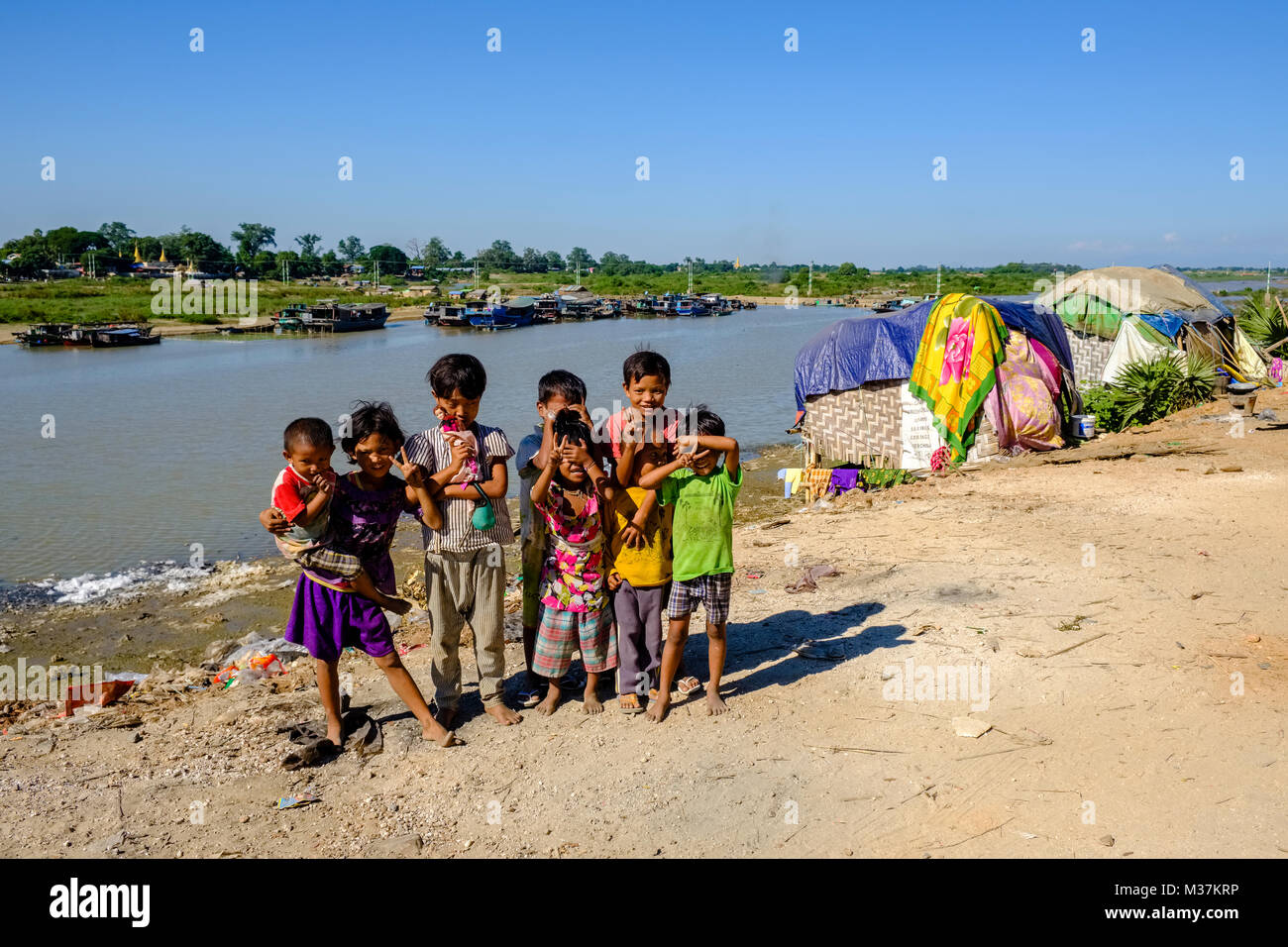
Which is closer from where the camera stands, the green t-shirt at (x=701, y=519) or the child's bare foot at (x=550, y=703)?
the green t-shirt at (x=701, y=519)

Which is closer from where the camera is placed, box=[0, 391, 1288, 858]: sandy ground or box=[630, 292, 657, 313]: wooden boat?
box=[0, 391, 1288, 858]: sandy ground

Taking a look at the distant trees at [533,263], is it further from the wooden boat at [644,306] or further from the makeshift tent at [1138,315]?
the makeshift tent at [1138,315]

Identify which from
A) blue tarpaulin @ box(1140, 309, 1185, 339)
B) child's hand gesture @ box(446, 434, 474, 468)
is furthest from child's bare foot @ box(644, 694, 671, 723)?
blue tarpaulin @ box(1140, 309, 1185, 339)

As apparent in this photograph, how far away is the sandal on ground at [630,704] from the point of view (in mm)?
4016

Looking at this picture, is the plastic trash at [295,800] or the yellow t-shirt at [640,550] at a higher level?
the yellow t-shirt at [640,550]

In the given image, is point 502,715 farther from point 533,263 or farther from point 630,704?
point 533,263

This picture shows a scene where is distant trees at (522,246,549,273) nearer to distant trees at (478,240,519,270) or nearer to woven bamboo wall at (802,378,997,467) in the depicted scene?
distant trees at (478,240,519,270)

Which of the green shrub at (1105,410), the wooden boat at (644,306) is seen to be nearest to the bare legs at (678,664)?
the green shrub at (1105,410)

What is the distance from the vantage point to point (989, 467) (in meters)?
10.6

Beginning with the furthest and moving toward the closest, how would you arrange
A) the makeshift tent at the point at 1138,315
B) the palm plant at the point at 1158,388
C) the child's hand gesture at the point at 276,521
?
the makeshift tent at the point at 1138,315
the palm plant at the point at 1158,388
the child's hand gesture at the point at 276,521

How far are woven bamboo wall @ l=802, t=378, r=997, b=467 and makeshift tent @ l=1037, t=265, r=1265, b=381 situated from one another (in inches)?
176

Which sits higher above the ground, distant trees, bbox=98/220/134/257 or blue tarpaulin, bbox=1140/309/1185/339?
distant trees, bbox=98/220/134/257

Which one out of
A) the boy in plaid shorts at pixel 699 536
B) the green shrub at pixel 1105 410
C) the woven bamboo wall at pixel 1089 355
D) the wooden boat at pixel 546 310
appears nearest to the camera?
the boy in plaid shorts at pixel 699 536

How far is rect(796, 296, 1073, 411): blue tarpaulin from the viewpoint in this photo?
11.4 m
